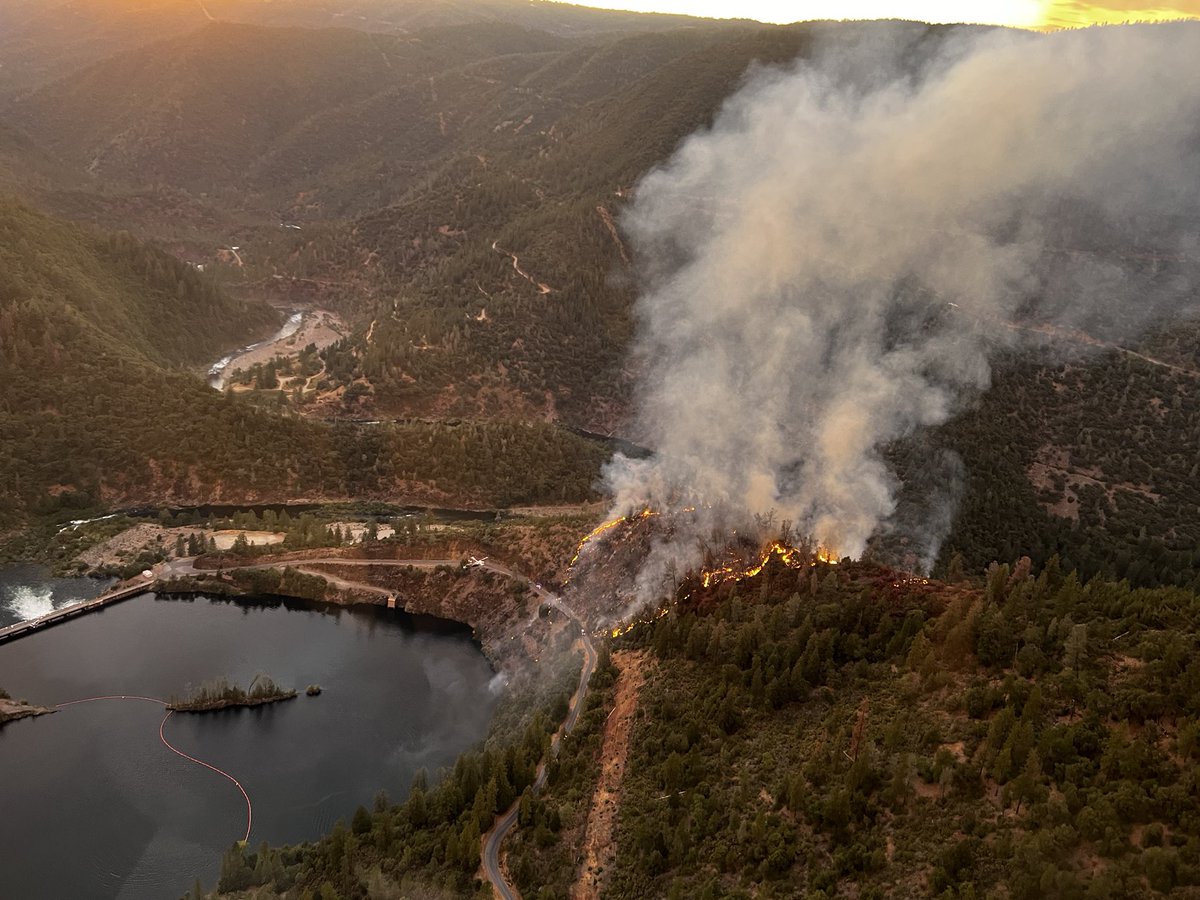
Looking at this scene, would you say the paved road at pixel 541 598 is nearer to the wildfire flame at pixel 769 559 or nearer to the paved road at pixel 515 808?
the paved road at pixel 515 808

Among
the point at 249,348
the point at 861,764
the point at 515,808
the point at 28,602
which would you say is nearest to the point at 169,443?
the point at 28,602

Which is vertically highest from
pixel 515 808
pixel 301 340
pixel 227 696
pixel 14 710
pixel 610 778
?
pixel 610 778

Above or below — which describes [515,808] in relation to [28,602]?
above

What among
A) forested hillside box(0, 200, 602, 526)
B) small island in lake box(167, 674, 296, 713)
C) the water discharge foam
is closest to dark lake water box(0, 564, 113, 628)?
the water discharge foam

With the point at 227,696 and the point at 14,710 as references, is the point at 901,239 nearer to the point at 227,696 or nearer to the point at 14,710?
the point at 227,696

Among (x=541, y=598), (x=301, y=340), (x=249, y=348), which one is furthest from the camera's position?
(x=301, y=340)

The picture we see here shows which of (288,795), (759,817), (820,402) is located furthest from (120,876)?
(820,402)

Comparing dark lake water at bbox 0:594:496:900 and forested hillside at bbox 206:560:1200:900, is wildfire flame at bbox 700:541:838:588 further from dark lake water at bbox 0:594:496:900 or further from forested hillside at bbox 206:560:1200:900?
dark lake water at bbox 0:594:496:900
